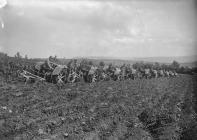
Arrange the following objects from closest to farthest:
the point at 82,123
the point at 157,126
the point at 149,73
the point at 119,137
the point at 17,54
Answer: the point at 119,137 < the point at 82,123 < the point at 157,126 < the point at 149,73 < the point at 17,54

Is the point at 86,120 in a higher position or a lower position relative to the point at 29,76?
lower

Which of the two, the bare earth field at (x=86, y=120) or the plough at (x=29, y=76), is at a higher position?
the plough at (x=29, y=76)

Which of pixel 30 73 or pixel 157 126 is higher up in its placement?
pixel 30 73

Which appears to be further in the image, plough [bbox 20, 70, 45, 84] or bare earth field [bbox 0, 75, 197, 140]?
plough [bbox 20, 70, 45, 84]

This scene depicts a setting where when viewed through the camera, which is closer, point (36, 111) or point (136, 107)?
point (36, 111)

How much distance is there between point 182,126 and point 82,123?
3613 millimetres

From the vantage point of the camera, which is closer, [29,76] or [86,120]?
[86,120]

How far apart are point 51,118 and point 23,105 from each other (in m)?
2.45

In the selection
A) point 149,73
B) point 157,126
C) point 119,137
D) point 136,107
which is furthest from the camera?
point 149,73

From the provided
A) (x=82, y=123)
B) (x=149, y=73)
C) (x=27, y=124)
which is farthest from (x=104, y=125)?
(x=149, y=73)

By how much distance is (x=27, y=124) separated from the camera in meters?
9.77

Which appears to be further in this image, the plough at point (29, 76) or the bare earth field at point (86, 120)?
the plough at point (29, 76)

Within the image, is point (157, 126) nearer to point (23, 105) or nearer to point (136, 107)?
point (136, 107)

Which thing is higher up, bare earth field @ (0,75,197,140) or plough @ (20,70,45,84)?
plough @ (20,70,45,84)
